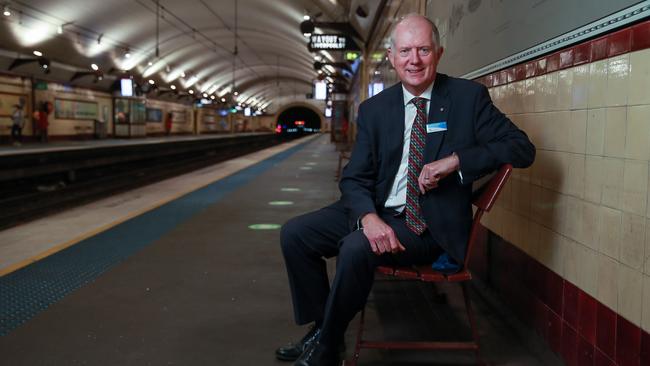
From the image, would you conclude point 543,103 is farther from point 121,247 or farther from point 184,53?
point 184,53

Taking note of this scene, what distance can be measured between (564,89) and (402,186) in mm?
793

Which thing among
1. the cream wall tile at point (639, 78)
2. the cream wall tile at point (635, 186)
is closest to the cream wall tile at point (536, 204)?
the cream wall tile at point (635, 186)

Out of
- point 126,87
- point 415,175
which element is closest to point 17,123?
point 126,87

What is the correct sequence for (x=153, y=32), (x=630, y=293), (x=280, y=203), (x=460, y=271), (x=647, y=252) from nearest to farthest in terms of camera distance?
(x=647, y=252)
(x=630, y=293)
(x=460, y=271)
(x=280, y=203)
(x=153, y=32)

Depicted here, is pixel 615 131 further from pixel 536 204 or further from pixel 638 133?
pixel 536 204

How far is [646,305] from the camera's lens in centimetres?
181

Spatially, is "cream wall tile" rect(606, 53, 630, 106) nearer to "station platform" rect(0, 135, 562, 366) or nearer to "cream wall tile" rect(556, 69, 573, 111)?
"cream wall tile" rect(556, 69, 573, 111)

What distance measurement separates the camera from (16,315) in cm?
330

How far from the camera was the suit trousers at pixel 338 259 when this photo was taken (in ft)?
7.54

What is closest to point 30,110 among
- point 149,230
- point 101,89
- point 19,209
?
point 101,89

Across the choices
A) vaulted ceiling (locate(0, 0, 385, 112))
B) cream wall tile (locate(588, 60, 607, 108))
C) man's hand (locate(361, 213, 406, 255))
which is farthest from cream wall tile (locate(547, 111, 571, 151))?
vaulted ceiling (locate(0, 0, 385, 112))

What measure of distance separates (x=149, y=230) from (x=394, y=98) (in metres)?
4.15

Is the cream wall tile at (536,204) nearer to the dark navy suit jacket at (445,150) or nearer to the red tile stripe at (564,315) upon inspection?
the red tile stripe at (564,315)

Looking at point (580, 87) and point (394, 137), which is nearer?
point (580, 87)
